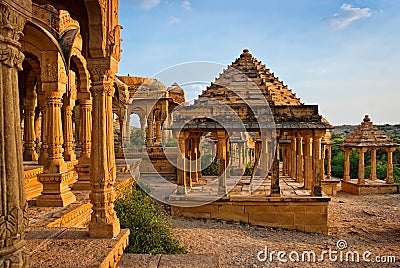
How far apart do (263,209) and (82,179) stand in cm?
549

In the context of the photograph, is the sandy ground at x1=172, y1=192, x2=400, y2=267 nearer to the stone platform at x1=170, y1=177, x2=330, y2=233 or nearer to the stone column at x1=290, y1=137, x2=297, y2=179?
the stone platform at x1=170, y1=177, x2=330, y2=233

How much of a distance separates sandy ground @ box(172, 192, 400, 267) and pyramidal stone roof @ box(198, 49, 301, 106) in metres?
4.25

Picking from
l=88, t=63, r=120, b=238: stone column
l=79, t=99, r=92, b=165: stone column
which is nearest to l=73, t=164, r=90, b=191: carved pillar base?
l=79, t=99, r=92, b=165: stone column

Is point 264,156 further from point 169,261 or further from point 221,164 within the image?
point 169,261

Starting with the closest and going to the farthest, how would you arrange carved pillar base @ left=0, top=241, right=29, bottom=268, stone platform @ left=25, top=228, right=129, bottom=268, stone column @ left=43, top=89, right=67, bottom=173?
carved pillar base @ left=0, top=241, right=29, bottom=268, stone platform @ left=25, top=228, right=129, bottom=268, stone column @ left=43, top=89, right=67, bottom=173

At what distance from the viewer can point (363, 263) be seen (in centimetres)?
738

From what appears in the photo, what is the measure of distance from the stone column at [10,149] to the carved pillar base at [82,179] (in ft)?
20.1

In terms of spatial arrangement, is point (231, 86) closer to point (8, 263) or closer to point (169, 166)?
point (169, 166)

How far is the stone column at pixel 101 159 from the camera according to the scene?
4.33m

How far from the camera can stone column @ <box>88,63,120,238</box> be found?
4.33 metres

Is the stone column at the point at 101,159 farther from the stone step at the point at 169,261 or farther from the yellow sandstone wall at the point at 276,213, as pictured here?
the yellow sandstone wall at the point at 276,213

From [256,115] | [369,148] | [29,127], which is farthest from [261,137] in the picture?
[369,148]

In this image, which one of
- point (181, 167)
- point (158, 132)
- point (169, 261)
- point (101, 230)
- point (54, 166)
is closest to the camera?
point (169, 261)

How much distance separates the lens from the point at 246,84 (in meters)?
11.6
